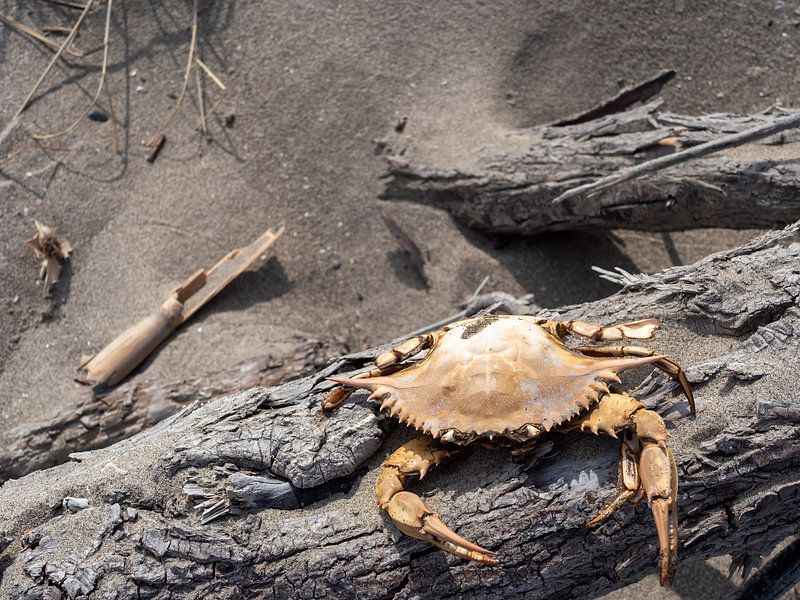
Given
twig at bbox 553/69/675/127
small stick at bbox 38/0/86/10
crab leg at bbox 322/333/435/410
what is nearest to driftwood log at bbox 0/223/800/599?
crab leg at bbox 322/333/435/410

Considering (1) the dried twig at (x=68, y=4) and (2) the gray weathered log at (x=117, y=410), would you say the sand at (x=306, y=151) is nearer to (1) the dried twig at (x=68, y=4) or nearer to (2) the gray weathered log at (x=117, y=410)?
(1) the dried twig at (x=68, y=4)

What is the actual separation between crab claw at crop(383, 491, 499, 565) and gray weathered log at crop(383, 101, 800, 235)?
2.27 metres

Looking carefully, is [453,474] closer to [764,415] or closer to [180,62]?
[764,415]

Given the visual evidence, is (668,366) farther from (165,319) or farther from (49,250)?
(49,250)

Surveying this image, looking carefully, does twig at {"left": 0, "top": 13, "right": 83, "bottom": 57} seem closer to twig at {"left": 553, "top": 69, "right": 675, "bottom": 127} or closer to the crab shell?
twig at {"left": 553, "top": 69, "right": 675, "bottom": 127}

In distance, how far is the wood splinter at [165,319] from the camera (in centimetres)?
376

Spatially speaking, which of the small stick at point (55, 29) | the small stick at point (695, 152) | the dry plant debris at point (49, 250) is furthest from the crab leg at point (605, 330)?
the small stick at point (55, 29)

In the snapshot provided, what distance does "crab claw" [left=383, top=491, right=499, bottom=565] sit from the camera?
2.16 meters

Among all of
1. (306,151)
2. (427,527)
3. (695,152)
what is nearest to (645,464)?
(427,527)

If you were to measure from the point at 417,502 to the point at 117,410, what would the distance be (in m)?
2.12

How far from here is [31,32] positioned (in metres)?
4.59

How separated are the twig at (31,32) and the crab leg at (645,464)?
4323 mm

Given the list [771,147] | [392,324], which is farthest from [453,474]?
[771,147]

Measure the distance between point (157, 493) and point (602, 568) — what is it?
5.68ft
